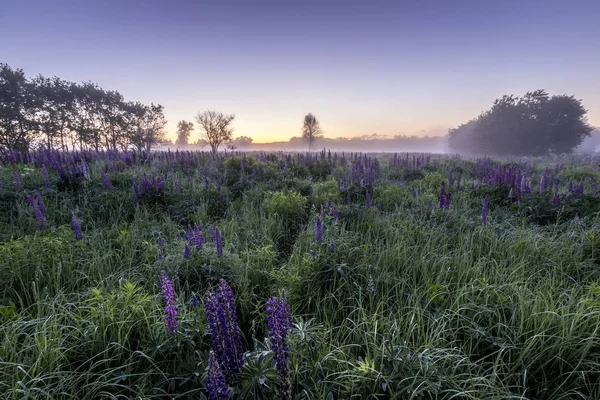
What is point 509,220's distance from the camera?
4.95 meters

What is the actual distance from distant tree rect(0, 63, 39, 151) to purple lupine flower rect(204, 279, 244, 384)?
3199 centimetres

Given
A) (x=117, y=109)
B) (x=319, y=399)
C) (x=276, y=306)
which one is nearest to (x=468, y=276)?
(x=319, y=399)

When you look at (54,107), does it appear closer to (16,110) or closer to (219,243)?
(16,110)

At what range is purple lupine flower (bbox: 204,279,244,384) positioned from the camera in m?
1.43

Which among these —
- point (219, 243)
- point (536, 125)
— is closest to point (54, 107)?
point (219, 243)

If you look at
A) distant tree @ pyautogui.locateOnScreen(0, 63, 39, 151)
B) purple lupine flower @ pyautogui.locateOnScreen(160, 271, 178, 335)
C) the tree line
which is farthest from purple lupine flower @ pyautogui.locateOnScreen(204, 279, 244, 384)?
distant tree @ pyautogui.locateOnScreen(0, 63, 39, 151)

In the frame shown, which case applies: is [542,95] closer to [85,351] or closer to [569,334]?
[569,334]

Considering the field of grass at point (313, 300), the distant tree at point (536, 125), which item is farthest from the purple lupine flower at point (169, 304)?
the distant tree at point (536, 125)

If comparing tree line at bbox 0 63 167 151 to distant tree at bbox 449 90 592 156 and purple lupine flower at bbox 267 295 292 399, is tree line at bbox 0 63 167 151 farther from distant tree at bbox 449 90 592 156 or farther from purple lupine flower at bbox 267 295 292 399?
distant tree at bbox 449 90 592 156

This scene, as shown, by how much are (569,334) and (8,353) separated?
14.2 feet

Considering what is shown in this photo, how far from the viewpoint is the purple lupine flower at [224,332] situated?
143 centimetres

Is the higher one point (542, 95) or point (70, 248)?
point (542, 95)

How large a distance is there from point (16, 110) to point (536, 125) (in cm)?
5987

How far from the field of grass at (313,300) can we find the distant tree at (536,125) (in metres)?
40.0
